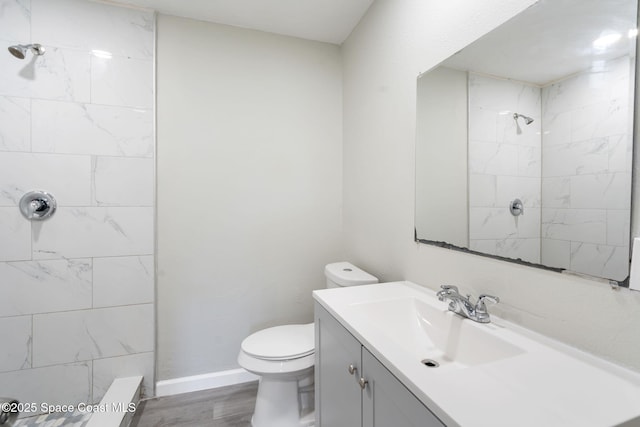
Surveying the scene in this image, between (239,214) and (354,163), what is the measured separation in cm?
88

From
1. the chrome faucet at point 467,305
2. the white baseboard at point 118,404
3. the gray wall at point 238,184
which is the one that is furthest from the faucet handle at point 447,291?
the white baseboard at point 118,404

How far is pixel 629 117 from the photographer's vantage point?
66 centimetres

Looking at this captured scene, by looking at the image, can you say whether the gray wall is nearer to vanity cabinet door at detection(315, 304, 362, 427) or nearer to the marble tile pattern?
vanity cabinet door at detection(315, 304, 362, 427)

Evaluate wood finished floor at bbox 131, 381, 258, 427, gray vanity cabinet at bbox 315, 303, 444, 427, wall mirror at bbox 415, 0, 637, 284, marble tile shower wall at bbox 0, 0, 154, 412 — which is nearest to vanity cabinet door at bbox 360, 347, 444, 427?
gray vanity cabinet at bbox 315, 303, 444, 427

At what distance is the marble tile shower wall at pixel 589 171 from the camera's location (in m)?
0.68

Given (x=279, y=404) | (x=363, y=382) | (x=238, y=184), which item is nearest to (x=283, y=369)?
(x=279, y=404)

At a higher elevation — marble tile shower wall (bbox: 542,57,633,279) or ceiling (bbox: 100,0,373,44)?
ceiling (bbox: 100,0,373,44)

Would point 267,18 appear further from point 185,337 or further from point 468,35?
point 185,337

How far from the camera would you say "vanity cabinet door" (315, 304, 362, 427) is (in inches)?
36.9

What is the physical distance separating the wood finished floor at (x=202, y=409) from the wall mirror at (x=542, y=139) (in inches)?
60.7

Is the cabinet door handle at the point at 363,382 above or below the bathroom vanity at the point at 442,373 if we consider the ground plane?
below

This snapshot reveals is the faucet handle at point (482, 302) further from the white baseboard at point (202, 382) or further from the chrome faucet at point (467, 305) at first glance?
the white baseboard at point (202, 382)

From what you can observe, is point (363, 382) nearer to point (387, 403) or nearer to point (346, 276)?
point (387, 403)

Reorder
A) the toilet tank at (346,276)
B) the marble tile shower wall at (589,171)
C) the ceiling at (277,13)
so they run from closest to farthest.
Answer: the marble tile shower wall at (589,171), the toilet tank at (346,276), the ceiling at (277,13)
